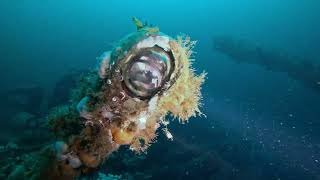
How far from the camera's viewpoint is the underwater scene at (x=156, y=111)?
91.7 inches

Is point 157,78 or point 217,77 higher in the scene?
point 217,77

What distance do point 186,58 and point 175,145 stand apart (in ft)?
24.0

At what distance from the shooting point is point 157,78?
2.21m

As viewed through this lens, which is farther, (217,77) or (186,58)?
(217,77)

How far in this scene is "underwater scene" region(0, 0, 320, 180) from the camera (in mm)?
2328

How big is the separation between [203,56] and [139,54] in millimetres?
26603

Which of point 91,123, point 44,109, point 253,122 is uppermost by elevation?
point 44,109

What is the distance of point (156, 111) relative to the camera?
8.30ft

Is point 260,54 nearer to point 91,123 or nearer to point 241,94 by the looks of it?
point 241,94

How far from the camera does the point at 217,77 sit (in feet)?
70.0

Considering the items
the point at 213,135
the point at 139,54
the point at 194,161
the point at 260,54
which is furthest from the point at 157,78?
the point at 260,54

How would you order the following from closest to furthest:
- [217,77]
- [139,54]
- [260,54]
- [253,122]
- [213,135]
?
[139,54], [213,135], [253,122], [260,54], [217,77]

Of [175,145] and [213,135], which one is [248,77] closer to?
[213,135]

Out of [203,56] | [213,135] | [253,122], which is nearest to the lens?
[213,135]
